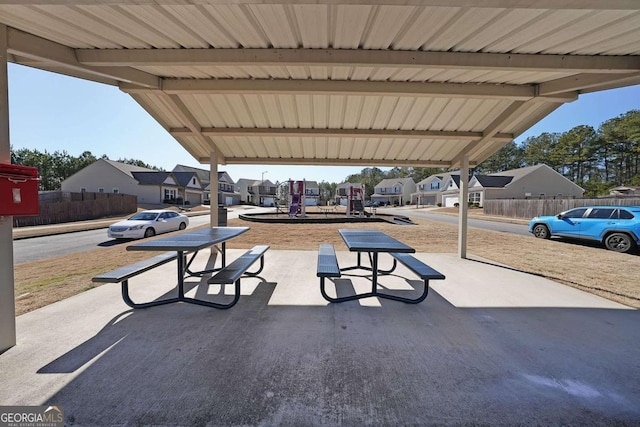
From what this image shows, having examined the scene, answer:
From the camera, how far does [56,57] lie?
316 cm

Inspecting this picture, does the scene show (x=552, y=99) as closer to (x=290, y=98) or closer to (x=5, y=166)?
(x=290, y=98)

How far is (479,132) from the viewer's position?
6.04m

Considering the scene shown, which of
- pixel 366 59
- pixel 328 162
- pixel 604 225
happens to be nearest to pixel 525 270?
pixel 328 162

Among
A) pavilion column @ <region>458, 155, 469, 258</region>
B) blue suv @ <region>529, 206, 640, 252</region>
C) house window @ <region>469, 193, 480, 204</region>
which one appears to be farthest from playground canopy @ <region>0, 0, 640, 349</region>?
house window @ <region>469, 193, 480, 204</region>

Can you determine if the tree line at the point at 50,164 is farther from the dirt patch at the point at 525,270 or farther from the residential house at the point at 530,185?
the residential house at the point at 530,185

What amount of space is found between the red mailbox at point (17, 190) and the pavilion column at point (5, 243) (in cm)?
13

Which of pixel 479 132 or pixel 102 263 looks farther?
pixel 102 263

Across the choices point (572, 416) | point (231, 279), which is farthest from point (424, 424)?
point (231, 279)

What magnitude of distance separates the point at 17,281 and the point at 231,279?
541 cm

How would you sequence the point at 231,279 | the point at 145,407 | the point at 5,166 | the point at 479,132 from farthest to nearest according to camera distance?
the point at 479,132 < the point at 231,279 < the point at 5,166 < the point at 145,407

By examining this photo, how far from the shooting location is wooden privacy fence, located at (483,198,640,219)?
1977 cm

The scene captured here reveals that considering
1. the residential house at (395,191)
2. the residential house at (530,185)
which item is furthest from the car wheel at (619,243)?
the residential house at (395,191)

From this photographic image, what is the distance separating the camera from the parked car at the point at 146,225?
38.8 ft

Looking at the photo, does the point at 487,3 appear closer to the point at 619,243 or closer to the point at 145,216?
the point at 619,243
